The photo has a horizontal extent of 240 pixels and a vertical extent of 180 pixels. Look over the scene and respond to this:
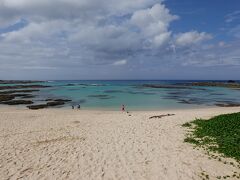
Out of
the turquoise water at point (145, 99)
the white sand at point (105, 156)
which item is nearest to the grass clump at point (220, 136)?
the white sand at point (105, 156)

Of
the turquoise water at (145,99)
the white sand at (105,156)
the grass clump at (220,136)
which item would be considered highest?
the grass clump at (220,136)

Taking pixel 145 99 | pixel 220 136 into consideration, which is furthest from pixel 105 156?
pixel 145 99

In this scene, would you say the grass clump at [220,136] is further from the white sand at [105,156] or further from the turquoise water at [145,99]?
the turquoise water at [145,99]

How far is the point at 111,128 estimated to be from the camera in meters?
16.9

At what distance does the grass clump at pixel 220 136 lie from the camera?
10666 mm

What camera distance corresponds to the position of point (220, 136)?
12734 mm

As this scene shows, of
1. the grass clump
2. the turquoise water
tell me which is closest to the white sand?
the grass clump

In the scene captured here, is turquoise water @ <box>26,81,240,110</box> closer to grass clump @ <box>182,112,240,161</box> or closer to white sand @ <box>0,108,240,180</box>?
grass clump @ <box>182,112,240,161</box>

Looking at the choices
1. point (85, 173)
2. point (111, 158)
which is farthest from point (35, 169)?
point (111, 158)

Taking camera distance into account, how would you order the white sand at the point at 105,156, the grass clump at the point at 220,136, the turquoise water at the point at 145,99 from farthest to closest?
1. the turquoise water at the point at 145,99
2. the grass clump at the point at 220,136
3. the white sand at the point at 105,156

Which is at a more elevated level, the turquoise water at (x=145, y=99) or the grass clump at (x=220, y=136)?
the grass clump at (x=220, y=136)

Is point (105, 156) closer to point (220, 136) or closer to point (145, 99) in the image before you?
point (220, 136)

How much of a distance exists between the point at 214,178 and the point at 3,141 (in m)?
12.0

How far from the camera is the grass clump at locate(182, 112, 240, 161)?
10666 millimetres
